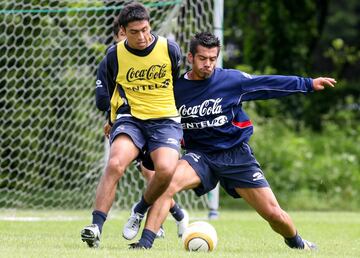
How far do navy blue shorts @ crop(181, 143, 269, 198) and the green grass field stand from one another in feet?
1.59

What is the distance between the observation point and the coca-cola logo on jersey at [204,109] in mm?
7102

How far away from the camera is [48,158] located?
12305 millimetres

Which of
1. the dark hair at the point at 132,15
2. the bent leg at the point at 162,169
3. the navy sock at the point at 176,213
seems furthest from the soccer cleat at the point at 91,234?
the navy sock at the point at 176,213

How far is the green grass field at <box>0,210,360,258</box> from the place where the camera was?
6387 millimetres

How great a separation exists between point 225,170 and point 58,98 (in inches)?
214

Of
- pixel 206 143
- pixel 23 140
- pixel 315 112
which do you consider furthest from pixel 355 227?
pixel 315 112

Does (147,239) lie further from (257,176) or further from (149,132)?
(257,176)

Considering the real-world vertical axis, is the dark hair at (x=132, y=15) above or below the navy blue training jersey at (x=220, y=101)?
above

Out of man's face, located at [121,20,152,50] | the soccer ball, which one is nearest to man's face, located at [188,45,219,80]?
man's face, located at [121,20,152,50]

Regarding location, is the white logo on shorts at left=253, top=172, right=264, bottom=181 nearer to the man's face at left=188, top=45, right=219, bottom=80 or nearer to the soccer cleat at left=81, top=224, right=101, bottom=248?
the man's face at left=188, top=45, right=219, bottom=80

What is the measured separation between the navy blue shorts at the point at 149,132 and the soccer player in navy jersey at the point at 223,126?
175 millimetres

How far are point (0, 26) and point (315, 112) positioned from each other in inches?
379

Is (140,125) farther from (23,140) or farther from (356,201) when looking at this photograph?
(356,201)

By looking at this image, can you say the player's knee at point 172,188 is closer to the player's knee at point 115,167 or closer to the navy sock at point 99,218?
the player's knee at point 115,167
